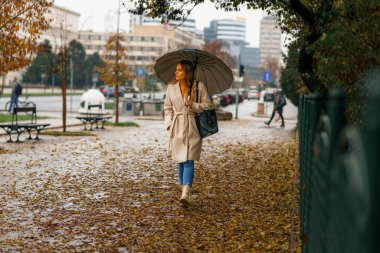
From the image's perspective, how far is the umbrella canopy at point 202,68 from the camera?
8812 mm

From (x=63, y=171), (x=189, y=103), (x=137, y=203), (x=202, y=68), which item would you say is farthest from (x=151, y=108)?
(x=189, y=103)

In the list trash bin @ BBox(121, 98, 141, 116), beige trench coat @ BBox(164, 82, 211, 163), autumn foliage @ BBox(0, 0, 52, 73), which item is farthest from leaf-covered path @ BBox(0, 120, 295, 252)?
trash bin @ BBox(121, 98, 141, 116)

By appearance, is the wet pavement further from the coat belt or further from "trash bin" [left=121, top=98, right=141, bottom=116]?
"trash bin" [left=121, top=98, right=141, bottom=116]

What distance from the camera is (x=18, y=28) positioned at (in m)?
15.0

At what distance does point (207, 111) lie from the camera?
323 inches

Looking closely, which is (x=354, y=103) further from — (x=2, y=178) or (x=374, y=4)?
(x=2, y=178)

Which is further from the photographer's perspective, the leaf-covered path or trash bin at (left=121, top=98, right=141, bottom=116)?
trash bin at (left=121, top=98, right=141, bottom=116)

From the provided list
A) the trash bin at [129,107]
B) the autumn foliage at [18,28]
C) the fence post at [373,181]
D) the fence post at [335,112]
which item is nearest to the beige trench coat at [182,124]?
the fence post at [335,112]

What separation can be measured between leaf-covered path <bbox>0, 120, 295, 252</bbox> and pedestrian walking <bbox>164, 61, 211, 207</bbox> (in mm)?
538

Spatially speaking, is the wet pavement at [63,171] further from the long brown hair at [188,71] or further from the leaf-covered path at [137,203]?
the long brown hair at [188,71]

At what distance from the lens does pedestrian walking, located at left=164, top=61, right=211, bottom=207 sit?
26.6 ft

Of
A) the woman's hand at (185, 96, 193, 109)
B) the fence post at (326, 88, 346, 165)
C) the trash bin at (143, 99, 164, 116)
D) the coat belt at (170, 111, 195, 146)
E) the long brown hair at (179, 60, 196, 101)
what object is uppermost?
the long brown hair at (179, 60, 196, 101)

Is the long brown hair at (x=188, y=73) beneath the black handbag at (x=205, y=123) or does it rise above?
above

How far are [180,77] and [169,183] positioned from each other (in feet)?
9.04
